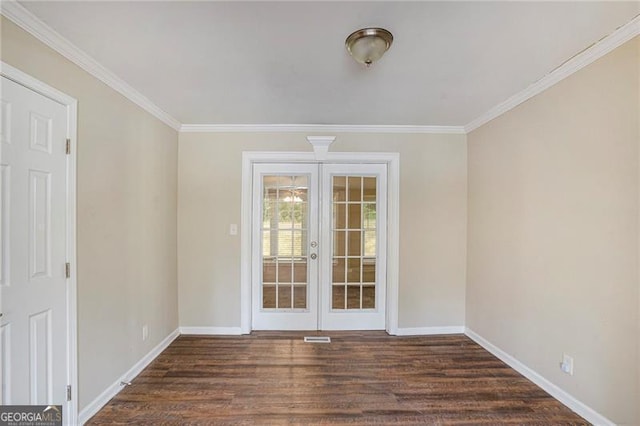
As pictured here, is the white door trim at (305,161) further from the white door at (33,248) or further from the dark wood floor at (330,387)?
the white door at (33,248)

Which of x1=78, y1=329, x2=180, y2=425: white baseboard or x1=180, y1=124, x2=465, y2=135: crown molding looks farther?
x1=180, y1=124, x2=465, y2=135: crown molding

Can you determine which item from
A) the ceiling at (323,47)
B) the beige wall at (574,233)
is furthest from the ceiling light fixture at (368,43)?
the beige wall at (574,233)

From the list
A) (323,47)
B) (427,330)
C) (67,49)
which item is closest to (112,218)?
(67,49)

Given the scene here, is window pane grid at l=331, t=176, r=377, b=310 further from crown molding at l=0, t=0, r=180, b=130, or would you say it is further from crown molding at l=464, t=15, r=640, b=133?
crown molding at l=0, t=0, r=180, b=130

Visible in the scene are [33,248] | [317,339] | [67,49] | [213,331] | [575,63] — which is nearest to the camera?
[33,248]

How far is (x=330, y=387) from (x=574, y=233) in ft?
7.08

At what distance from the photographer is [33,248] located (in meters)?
1.67

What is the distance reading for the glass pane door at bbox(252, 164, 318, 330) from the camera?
362 centimetres

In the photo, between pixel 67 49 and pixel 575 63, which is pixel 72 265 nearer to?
pixel 67 49

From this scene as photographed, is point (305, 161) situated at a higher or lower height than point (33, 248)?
higher

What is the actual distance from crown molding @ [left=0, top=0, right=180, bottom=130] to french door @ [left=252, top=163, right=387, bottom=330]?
1463 millimetres

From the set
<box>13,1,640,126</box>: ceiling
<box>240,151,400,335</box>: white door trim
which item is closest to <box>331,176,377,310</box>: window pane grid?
<box>240,151,400,335</box>: white door trim

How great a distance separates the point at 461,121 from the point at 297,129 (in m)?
1.83

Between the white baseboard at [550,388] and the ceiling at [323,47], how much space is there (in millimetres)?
2374
